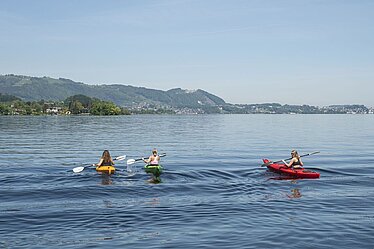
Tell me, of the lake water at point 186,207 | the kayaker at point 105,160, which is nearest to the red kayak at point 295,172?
the lake water at point 186,207

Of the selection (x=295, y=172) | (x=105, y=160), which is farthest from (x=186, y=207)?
(x=295, y=172)

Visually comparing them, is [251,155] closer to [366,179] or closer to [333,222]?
[366,179]

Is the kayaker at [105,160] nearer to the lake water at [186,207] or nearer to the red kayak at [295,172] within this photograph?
the lake water at [186,207]

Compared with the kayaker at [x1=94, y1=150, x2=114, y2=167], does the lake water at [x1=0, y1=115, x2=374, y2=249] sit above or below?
below

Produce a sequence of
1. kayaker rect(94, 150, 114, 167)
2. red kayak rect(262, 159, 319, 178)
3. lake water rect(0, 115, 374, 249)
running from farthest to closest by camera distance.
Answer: kayaker rect(94, 150, 114, 167)
red kayak rect(262, 159, 319, 178)
lake water rect(0, 115, 374, 249)

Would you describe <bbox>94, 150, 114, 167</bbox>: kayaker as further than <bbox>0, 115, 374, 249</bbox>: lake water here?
Yes

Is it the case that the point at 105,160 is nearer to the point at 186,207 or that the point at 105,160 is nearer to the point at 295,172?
the point at 186,207

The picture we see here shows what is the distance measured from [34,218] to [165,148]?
34.1 m

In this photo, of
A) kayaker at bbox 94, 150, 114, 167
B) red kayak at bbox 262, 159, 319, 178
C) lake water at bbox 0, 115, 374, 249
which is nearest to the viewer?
lake water at bbox 0, 115, 374, 249

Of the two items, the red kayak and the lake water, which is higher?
the red kayak

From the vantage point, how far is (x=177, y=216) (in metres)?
19.3

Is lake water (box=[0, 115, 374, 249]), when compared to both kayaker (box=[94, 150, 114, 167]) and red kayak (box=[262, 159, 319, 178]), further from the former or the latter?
kayaker (box=[94, 150, 114, 167])

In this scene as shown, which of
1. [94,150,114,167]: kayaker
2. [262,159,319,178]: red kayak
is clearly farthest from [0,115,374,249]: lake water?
[94,150,114,167]: kayaker

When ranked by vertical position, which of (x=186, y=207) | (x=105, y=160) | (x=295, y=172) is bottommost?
→ (x=186, y=207)
